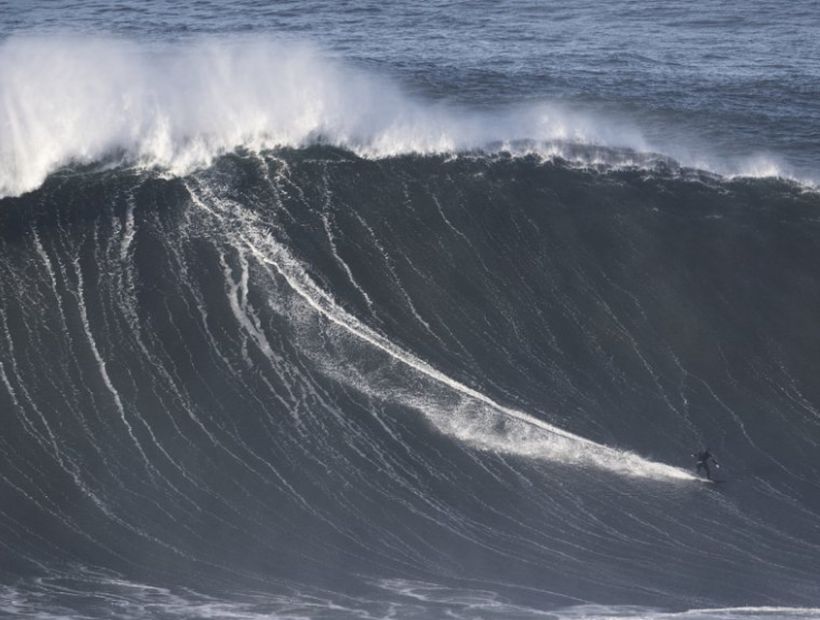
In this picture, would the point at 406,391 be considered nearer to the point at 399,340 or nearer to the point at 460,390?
the point at 460,390

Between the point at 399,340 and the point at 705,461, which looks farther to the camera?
the point at 399,340

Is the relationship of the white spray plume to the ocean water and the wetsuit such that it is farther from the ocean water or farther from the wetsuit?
the wetsuit

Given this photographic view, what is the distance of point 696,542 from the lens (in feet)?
81.1

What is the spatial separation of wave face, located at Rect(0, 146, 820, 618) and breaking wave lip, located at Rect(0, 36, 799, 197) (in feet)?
3.54

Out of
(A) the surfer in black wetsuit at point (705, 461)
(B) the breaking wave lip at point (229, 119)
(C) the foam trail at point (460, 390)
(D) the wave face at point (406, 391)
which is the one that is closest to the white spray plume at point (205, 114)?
(B) the breaking wave lip at point (229, 119)

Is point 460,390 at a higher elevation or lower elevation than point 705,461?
higher

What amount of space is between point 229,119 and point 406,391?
553 inches

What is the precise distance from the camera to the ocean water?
24188mm

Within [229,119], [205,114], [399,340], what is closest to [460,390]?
[399,340]

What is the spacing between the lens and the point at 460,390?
93.4ft

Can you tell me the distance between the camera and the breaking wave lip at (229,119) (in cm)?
3703

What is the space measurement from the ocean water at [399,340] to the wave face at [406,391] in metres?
0.08

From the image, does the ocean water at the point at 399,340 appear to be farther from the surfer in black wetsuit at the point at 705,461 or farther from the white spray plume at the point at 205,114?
the surfer in black wetsuit at the point at 705,461

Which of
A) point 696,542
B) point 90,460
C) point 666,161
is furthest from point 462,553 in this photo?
point 666,161
